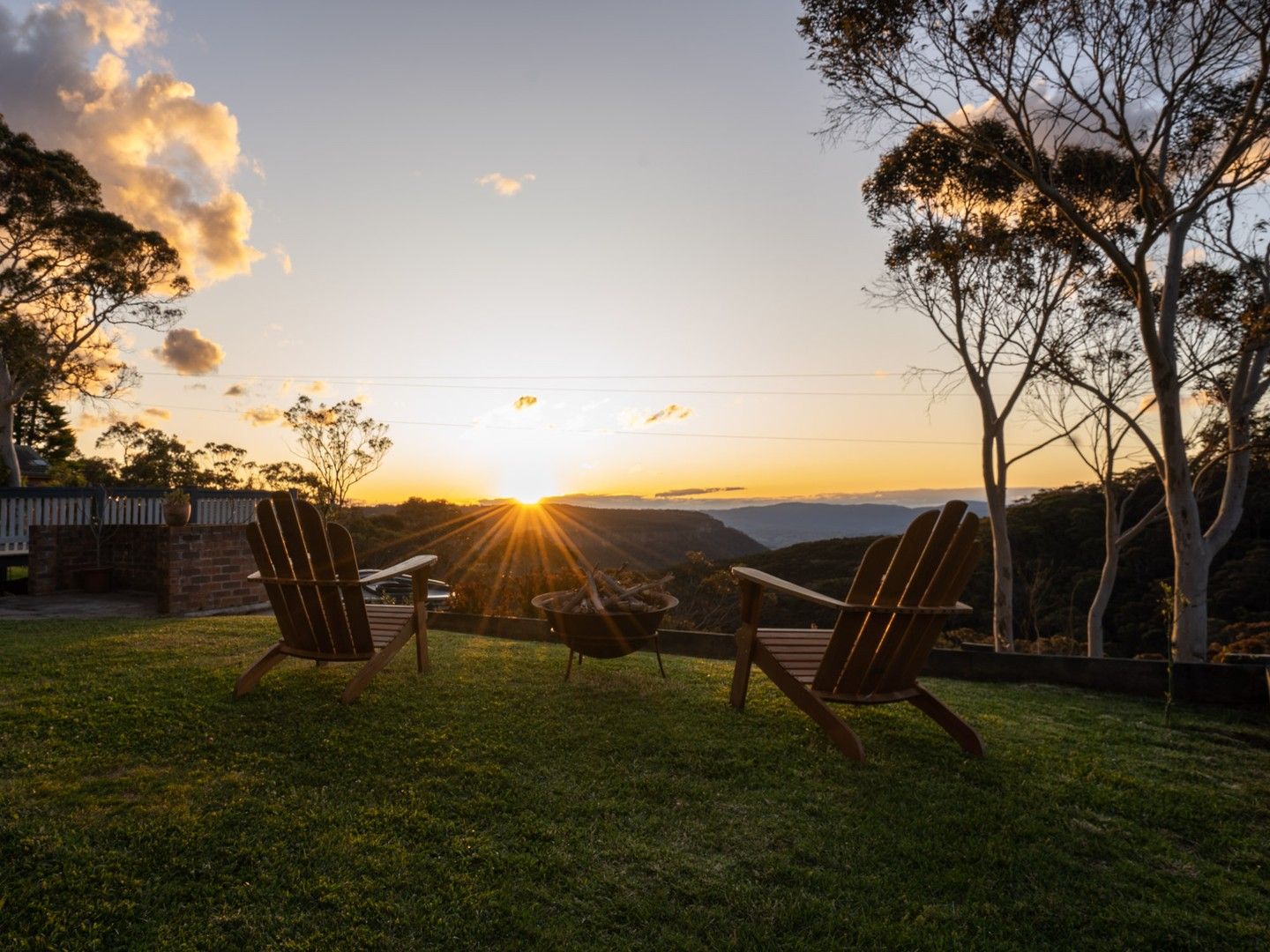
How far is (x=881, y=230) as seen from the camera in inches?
403

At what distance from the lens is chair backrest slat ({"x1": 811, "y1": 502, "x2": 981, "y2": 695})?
263cm

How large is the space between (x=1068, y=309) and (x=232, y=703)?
11561 mm

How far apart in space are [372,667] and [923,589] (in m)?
2.65

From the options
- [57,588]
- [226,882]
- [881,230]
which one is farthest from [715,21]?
[57,588]

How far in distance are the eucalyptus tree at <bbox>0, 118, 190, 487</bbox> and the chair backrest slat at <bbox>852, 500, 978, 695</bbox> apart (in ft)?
57.4

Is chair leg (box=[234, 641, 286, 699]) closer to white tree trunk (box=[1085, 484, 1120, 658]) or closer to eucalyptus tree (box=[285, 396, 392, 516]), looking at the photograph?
white tree trunk (box=[1085, 484, 1120, 658])

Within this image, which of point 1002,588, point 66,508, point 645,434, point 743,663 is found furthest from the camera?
point 645,434

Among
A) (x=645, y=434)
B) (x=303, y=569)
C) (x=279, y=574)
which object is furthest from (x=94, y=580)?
(x=645, y=434)

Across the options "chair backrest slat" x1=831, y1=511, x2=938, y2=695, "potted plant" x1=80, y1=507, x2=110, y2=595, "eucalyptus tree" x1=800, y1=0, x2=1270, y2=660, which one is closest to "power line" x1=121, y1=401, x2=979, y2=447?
"eucalyptus tree" x1=800, y1=0, x2=1270, y2=660

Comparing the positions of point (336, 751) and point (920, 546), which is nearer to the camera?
point (336, 751)

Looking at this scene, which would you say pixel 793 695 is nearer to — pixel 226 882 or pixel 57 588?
pixel 226 882

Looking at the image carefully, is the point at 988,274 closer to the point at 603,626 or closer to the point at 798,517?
the point at 603,626

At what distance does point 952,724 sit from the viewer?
271 cm

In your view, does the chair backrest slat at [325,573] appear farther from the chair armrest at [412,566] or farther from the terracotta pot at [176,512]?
the terracotta pot at [176,512]
